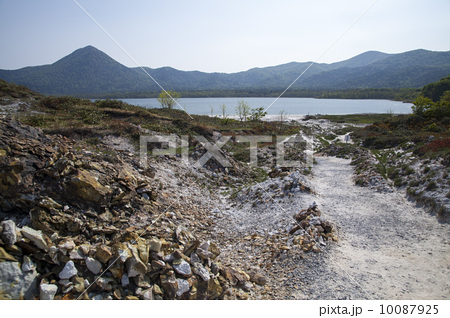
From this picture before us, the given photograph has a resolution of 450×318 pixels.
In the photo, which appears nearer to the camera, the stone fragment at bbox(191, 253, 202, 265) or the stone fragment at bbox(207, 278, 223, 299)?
the stone fragment at bbox(207, 278, 223, 299)

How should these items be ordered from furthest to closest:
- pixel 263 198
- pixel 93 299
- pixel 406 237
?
pixel 263 198
pixel 406 237
pixel 93 299

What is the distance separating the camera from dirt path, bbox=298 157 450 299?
22.0 feet

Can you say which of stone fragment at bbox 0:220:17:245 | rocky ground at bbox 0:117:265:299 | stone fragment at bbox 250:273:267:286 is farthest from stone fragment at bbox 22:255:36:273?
stone fragment at bbox 250:273:267:286

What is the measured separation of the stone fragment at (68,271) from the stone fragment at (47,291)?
270mm

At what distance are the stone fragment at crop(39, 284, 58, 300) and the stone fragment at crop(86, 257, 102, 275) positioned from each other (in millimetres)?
694

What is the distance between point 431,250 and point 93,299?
10405 mm

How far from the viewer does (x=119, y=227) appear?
8.08 m

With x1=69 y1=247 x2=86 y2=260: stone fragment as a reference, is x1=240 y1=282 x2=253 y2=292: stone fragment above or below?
below

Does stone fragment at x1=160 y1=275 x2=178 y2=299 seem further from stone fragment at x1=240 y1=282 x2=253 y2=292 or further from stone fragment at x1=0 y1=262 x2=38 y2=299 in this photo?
stone fragment at x1=0 y1=262 x2=38 y2=299

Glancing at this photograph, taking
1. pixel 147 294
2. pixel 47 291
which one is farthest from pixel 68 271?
pixel 147 294

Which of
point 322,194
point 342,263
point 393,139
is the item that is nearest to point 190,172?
point 322,194

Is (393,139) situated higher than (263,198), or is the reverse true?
(393,139)

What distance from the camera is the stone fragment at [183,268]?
19.5 ft
